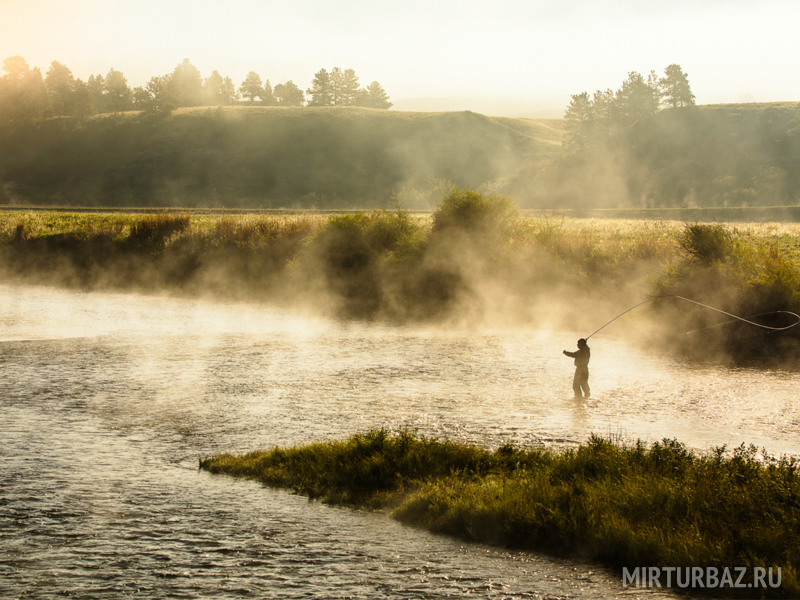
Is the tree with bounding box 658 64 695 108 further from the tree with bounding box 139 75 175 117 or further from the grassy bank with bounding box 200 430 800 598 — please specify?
the grassy bank with bounding box 200 430 800 598

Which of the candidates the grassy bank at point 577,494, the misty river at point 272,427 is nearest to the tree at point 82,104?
the misty river at point 272,427

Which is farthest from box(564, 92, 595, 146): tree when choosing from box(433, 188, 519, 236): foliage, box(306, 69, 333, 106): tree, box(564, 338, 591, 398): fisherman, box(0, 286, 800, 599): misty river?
box(564, 338, 591, 398): fisherman

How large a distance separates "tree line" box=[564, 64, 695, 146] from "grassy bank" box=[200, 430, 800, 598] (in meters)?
136

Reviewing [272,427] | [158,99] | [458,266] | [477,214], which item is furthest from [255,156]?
[272,427]

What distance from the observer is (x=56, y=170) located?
136 metres

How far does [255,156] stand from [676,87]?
95989 millimetres

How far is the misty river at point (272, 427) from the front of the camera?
29.8 feet

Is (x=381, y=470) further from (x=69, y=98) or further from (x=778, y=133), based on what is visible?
(x=69, y=98)

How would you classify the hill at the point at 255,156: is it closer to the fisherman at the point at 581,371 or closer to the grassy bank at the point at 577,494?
the fisherman at the point at 581,371

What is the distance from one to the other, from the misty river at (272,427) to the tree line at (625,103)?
12080 centimetres

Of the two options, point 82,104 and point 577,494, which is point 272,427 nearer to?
point 577,494

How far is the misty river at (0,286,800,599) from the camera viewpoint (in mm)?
9086

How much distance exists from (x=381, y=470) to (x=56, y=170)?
145096 mm

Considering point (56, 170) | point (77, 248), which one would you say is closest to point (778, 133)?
point (77, 248)
